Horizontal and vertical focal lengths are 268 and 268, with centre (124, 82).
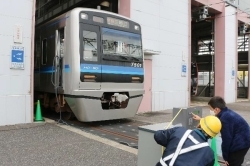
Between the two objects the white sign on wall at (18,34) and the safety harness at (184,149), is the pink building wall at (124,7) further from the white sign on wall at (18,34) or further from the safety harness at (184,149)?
the safety harness at (184,149)

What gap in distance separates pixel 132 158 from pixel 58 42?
15.7 feet

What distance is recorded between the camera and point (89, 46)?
764 cm

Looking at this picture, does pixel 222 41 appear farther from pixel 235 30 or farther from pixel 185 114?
pixel 185 114

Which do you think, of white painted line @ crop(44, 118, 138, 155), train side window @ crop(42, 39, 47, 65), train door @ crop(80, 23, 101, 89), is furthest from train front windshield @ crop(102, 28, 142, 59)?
train side window @ crop(42, 39, 47, 65)

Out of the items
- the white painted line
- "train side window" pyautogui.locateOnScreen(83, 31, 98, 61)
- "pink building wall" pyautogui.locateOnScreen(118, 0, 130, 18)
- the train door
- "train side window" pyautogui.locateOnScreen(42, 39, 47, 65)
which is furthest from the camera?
"pink building wall" pyautogui.locateOnScreen(118, 0, 130, 18)

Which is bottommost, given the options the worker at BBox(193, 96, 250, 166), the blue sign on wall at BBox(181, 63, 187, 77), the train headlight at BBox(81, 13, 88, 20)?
the worker at BBox(193, 96, 250, 166)

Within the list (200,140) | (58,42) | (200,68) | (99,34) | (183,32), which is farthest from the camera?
(200,68)

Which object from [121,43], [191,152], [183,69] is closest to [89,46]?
[121,43]

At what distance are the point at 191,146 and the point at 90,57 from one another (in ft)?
18.3

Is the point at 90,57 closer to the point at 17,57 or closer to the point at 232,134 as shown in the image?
the point at 17,57

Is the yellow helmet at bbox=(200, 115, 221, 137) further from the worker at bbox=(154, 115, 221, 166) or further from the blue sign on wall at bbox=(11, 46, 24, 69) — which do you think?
the blue sign on wall at bbox=(11, 46, 24, 69)

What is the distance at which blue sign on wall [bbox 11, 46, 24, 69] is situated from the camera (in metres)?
7.79

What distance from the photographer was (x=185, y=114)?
343cm

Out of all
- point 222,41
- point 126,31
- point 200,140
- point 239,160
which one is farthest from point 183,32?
point 200,140
